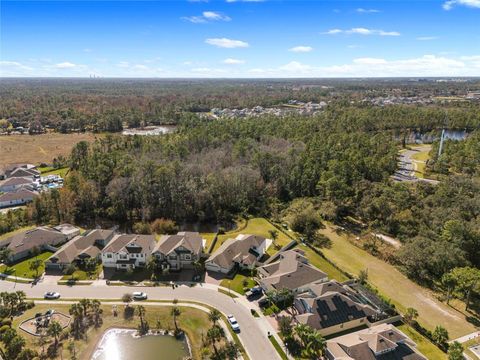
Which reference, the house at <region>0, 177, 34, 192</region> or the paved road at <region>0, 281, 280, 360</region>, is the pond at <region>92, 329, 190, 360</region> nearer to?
the paved road at <region>0, 281, 280, 360</region>

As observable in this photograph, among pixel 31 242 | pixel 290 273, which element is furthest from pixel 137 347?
pixel 31 242

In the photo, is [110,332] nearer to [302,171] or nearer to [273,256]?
[273,256]

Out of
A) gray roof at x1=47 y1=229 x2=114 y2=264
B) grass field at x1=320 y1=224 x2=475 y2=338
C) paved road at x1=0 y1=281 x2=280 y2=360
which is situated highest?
gray roof at x1=47 y1=229 x2=114 y2=264

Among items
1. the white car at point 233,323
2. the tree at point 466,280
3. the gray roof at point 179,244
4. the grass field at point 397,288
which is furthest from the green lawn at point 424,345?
the gray roof at point 179,244

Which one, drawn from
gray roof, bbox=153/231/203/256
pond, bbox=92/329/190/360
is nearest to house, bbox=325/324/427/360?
pond, bbox=92/329/190/360

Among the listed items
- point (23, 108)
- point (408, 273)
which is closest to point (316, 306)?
point (408, 273)

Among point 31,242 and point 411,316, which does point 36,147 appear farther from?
point 411,316
